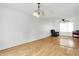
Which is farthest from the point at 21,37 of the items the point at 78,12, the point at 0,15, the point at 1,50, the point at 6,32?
→ the point at 78,12

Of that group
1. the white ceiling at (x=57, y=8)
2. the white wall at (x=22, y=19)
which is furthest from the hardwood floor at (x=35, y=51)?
the white ceiling at (x=57, y=8)

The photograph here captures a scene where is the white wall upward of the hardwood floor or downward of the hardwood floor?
upward

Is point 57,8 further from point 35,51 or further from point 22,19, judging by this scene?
point 35,51

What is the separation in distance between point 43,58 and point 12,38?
2.54 metres

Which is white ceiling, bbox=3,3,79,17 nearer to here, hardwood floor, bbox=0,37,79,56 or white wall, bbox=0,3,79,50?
white wall, bbox=0,3,79,50

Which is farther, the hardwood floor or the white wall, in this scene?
the white wall

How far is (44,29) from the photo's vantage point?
4133mm

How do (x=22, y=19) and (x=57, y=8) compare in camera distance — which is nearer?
(x=57, y=8)

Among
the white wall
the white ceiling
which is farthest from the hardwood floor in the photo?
the white ceiling

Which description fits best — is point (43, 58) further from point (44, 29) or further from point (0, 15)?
point (44, 29)

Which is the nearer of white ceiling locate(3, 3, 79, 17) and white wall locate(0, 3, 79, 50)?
white ceiling locate(3, 3, 79, 17)

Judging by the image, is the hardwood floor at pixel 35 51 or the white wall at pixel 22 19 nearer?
the hardwood floor at pixel 35 51

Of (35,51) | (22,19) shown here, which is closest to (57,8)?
(22,19)

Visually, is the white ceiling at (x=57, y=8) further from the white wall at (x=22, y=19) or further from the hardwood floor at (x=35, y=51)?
the hardwood floor at (x=35, y=51)
